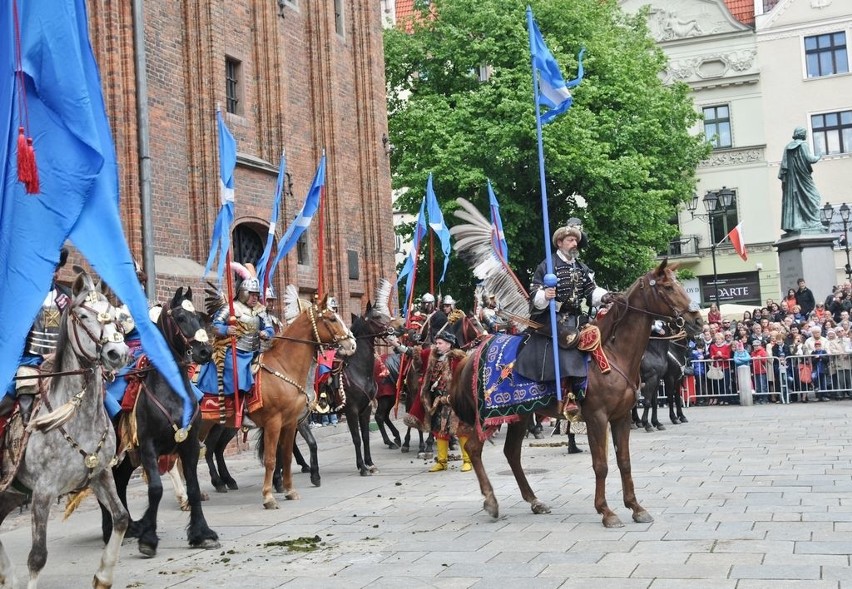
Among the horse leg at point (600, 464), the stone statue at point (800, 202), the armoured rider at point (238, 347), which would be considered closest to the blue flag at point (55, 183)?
the horse leg at point (600, 464)

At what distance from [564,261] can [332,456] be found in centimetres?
860

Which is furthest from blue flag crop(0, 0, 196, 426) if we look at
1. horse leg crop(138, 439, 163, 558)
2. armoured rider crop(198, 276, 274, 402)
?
armoured rider crop(198, 276, 274, 402)

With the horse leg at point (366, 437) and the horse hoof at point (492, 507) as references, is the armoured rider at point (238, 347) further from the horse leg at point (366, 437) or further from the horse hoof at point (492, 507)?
the horse hoof at point (492, 507)

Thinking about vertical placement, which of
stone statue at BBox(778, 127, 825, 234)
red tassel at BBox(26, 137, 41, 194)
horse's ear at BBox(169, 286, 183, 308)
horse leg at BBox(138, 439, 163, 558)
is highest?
stone statue at BBox(778, 127, 825, 234)

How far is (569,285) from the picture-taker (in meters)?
10.3

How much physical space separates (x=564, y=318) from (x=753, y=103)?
43403mm

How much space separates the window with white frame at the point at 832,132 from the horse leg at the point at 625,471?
139 ft

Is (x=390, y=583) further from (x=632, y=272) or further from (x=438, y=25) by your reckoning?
(x=438, y=25)

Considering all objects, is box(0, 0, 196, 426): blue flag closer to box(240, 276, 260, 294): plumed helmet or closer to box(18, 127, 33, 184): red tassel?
box(18, 127, 33, 184): red tassel

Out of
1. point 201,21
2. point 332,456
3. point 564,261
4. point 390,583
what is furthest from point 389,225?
point 390,583

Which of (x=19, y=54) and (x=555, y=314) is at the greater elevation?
(x=19, y=54)

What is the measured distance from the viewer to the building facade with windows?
160ft

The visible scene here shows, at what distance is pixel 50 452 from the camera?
7.39 metres

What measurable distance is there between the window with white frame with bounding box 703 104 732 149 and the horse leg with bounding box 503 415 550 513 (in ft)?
141
